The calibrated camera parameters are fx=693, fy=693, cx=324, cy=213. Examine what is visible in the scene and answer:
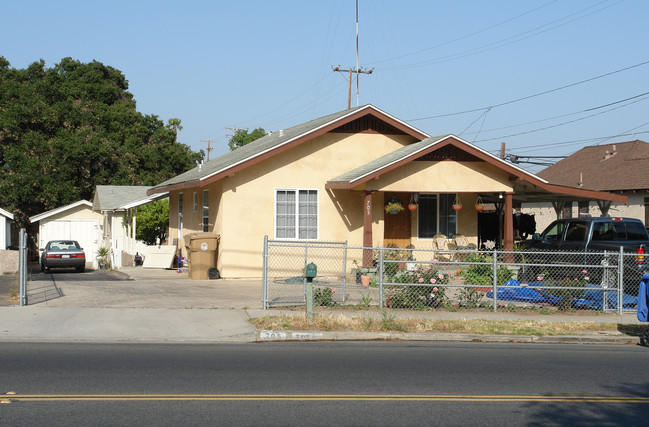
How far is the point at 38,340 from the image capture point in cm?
1146

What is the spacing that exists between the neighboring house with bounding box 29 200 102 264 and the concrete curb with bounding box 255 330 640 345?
3022 cm

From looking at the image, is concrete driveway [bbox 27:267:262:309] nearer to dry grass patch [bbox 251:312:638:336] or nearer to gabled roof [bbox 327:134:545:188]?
dry grass patch [bbox 251:312:638:336]

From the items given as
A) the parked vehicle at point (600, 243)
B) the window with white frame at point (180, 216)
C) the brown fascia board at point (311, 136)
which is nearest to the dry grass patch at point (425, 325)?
the parked vehicle at point (600, 243)

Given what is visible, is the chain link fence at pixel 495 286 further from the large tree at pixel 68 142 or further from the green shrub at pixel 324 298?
the large tree at pixel 68 142

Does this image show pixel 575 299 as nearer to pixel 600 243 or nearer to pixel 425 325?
pixel 600 243

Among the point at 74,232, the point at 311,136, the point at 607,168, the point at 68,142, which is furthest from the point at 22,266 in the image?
the point at 607,168

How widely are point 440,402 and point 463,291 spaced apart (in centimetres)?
833

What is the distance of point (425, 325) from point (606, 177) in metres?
27.6

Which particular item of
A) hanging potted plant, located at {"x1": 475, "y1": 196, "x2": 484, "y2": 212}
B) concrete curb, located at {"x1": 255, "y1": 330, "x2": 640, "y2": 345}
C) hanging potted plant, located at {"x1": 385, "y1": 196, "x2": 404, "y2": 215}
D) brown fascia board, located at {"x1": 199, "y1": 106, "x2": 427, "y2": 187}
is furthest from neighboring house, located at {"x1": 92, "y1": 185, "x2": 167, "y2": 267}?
concrete curb, located at {"x1": 255, "y1": 330, "x2": 640, "y2": 345}

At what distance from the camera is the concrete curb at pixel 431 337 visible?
40.0ft

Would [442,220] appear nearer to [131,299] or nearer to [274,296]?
[274,296]

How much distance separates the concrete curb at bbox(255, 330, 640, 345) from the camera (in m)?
12.2

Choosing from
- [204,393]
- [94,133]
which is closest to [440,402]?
[204,393]

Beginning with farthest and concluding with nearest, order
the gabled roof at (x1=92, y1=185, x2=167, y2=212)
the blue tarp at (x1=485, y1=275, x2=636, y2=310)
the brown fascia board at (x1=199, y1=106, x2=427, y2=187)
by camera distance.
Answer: the gabled roof at (x1=92, y1=185, x2=167, y2=212)
the brown fascia board at (x1=199, y1=106, x2=427, y2=187)
the blue tarp at (x1=485, y1=275, x2=636, y2=310)
